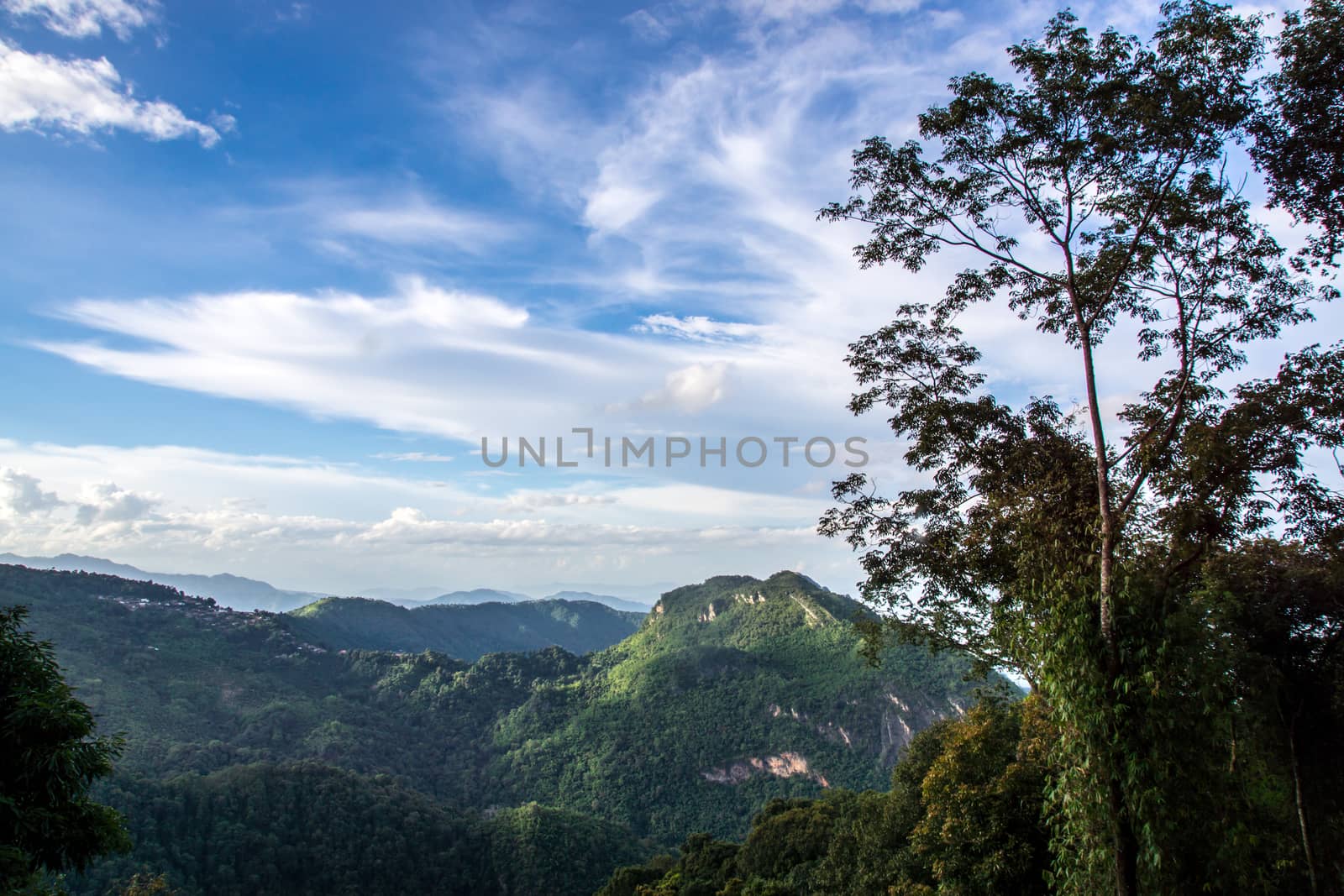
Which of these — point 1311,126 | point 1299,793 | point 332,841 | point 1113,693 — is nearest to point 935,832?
point 1299,793

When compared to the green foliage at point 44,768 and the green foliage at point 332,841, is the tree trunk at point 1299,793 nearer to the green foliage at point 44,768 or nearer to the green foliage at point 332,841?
the green foliage at point 44,768

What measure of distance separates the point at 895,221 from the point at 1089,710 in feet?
22.7

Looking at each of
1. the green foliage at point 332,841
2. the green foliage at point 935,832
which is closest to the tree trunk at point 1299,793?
the green foliage at point 935,832

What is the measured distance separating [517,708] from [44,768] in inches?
3903

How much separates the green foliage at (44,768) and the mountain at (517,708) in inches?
2311

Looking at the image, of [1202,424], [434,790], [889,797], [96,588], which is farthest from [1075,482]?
[96,588]

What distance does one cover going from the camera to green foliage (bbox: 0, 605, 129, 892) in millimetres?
6945

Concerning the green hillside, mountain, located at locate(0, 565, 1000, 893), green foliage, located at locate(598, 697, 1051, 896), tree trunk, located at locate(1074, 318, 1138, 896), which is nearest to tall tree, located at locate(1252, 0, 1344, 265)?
tree trunk, located at locate(1074, 318, 1138, 896)

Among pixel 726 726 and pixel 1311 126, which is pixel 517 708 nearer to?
pixel 726 726

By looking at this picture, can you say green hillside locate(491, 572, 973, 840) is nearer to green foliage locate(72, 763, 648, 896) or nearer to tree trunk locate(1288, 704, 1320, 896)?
green foliage locate(72, 763, 648, 896)

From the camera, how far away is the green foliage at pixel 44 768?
695 centimetres

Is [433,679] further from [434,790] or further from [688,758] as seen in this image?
[688,758]

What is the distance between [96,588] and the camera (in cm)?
9956

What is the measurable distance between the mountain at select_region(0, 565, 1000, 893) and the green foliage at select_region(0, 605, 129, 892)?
58.7 m
